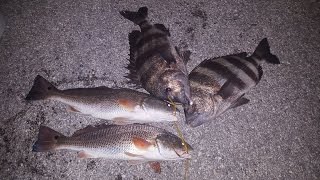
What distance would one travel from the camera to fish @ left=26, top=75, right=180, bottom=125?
2.79 meters

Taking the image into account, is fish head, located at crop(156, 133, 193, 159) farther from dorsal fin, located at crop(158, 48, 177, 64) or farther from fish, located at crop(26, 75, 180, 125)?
dorsal fin, located at crop(158, 48, 177, 64)

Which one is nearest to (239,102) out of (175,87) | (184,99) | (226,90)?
(226,90)

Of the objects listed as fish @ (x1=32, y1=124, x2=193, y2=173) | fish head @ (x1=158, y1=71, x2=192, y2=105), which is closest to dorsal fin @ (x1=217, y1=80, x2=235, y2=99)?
fish head @ (x1=158, y1=71, x2=192, y2=105)

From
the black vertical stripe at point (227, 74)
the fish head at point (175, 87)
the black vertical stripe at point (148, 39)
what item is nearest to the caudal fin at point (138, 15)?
the black vertical stripe at point (148, 39)

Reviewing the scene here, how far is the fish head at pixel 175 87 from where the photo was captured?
2.78 metres

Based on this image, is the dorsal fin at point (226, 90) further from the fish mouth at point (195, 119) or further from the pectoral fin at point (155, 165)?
the pectoral fin at point (155, 165)

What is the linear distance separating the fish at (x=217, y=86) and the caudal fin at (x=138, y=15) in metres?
0.97

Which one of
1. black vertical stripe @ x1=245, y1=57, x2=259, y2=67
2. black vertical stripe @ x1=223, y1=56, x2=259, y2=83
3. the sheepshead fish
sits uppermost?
black vertical stripe @ x1=245, y1=57, x2=259, y2=67

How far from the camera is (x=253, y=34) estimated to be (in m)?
3.71

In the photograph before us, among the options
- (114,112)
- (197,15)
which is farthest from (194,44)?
(114,112)

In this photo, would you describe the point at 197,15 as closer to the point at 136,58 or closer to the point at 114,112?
the point at 136,58

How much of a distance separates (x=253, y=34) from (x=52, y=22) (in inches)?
114

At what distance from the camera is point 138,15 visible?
3.34 meters

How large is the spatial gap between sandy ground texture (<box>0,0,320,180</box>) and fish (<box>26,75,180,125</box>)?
40 cm
